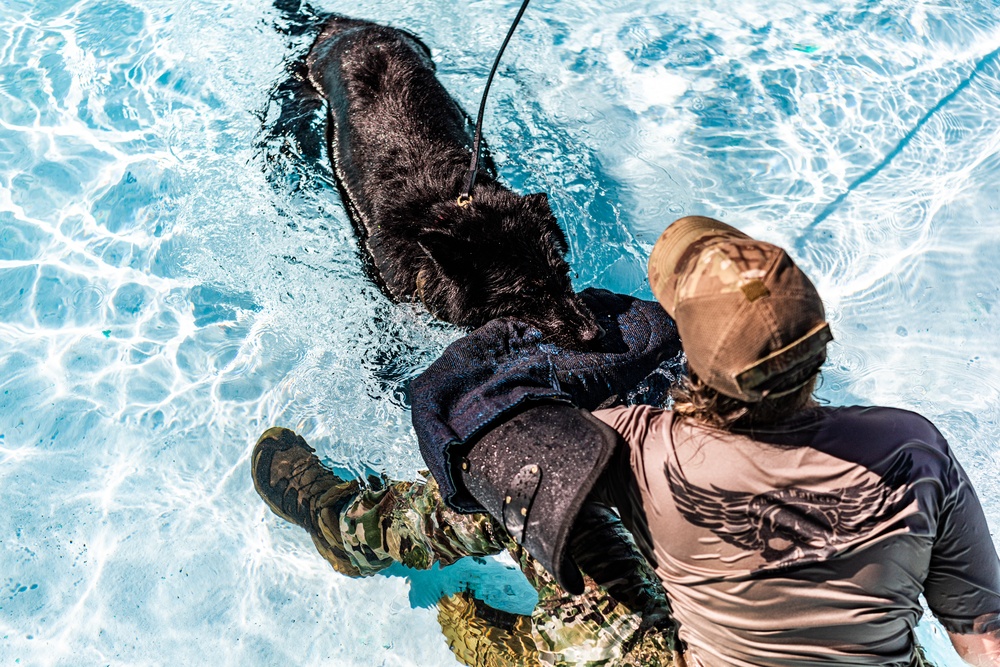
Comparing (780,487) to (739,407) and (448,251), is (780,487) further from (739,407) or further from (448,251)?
(448,251)

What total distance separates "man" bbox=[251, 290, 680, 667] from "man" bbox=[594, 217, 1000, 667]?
0.30m

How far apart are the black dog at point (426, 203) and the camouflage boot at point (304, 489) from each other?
3.05 feet

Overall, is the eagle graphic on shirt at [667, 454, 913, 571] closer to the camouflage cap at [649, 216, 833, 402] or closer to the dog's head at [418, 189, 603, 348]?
the camouflage cap at [649, 216, 833, 402]

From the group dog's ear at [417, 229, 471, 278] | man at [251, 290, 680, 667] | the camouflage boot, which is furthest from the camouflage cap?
the camouflage boot

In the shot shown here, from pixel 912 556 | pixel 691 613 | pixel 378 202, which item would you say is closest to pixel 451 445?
pixel 691 613

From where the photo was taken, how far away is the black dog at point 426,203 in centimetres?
291

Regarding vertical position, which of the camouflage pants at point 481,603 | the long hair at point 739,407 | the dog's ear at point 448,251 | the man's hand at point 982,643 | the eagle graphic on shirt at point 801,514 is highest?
the long hair at point 739,407

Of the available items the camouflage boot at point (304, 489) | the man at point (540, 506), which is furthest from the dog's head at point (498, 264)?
the camouflage boot at point (304, 489)

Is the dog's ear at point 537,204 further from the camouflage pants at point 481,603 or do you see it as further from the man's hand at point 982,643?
the man's hand at point 982,643

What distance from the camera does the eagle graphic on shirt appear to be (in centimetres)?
176

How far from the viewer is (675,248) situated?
1.77 meters

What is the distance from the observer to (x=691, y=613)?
2082 millimetres

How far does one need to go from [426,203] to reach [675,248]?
6.11ft

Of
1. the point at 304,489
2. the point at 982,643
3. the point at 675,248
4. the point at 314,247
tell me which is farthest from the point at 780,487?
the point at 314,247
